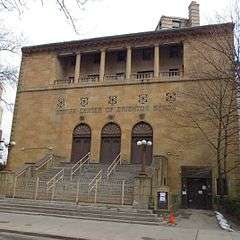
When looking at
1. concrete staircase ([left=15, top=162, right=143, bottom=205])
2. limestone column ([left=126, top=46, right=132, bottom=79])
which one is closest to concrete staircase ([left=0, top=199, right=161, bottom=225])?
concrete staircase ([left=15, top=162, right=143, bottom=205])

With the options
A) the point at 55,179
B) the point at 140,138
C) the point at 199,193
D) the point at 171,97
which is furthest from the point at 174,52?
the point at 55,179

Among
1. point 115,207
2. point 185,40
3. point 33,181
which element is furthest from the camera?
point 185,40

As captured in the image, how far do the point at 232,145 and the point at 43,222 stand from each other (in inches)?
653

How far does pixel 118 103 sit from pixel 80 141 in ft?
A: 14.8

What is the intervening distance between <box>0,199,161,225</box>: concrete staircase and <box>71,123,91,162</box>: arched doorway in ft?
33.3

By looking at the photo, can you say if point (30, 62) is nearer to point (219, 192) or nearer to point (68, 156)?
point (68, 156)

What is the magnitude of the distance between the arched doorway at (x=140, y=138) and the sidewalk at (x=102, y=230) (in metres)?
13.1

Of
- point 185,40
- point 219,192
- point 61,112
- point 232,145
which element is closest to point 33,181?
point 61,112

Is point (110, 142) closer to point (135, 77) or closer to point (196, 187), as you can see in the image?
point (135, 77)

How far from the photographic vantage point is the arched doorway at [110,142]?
31.5 m

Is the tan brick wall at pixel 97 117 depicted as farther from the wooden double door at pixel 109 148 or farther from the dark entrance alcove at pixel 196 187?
the dark entrance alcove at pixel 196 187

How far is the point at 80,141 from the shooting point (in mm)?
32562

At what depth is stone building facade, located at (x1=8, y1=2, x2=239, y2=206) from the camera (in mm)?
29391

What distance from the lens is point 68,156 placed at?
32.2 meters
